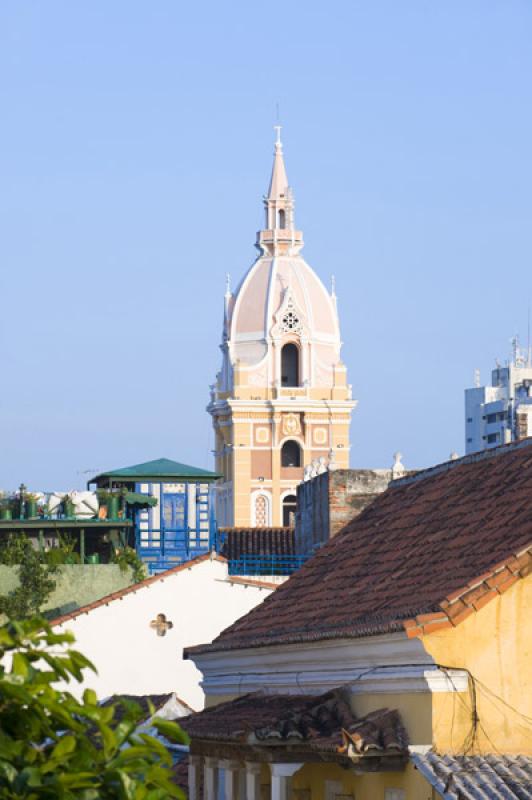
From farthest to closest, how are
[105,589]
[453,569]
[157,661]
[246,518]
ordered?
[246,518]
[105,589]
[157,661]
[453,569]

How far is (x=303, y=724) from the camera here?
1953 cm

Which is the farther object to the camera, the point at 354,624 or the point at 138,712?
the point at 354,624

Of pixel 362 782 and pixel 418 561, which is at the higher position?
pixel 418 561

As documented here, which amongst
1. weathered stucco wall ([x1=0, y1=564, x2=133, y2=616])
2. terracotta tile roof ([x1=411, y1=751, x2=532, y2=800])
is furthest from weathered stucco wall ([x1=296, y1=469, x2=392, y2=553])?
terracotta tile roof ([x1=411, y1=751, x2=532, y2=800])

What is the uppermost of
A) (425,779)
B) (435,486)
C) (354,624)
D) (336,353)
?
(336,353)

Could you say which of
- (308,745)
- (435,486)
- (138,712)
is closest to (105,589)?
(435,486)

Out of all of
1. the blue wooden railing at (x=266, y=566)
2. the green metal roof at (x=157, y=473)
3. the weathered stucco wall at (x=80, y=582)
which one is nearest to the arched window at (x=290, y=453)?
the green metal roof at (x=157, y=473)

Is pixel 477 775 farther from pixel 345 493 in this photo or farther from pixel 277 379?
pixel 277 379

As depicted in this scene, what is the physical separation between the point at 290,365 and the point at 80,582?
8905 centimetres

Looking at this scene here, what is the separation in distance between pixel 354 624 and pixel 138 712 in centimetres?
974

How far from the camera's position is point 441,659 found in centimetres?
1752

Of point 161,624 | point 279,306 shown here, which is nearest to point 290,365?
point 279,306

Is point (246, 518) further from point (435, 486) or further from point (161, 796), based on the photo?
point (161, 796)

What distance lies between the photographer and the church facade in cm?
13300
